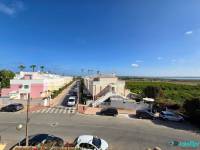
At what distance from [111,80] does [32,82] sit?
20019mm

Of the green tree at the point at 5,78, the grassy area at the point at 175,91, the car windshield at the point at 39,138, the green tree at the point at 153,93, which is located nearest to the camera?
the car windshield at the point at 39,138

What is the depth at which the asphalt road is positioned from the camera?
22984mm

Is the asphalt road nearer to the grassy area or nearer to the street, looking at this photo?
the street

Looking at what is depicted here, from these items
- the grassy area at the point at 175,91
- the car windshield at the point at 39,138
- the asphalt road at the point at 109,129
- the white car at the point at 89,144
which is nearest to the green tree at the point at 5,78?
the asphalt road at the point at 109,129

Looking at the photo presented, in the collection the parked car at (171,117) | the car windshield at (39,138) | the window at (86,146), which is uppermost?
the car windshield at (39,138)

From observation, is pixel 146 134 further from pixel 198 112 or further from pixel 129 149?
pixel 198 112

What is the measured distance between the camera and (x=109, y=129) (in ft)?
91.3

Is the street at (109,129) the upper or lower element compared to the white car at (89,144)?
lower

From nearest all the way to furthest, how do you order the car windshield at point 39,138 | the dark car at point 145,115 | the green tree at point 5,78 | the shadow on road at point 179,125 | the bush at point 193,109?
1. the car windshield at point 39,138
2. the shadow on road at point 179,125
3. the bush at point 193,109
4. the dark car at point 145,115
5. the green tree at point 5,78

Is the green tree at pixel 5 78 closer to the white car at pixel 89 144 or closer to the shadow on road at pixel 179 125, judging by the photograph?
the shadow on road at pixel 179 125

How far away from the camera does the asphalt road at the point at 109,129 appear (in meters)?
23.0

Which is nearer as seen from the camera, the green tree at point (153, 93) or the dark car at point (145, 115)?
the dark car at point (145, 115)

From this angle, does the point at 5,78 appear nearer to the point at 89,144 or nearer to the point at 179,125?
the point at 179,125

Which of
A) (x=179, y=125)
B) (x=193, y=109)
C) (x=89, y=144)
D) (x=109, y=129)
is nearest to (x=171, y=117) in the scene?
(x=179, y=125)
